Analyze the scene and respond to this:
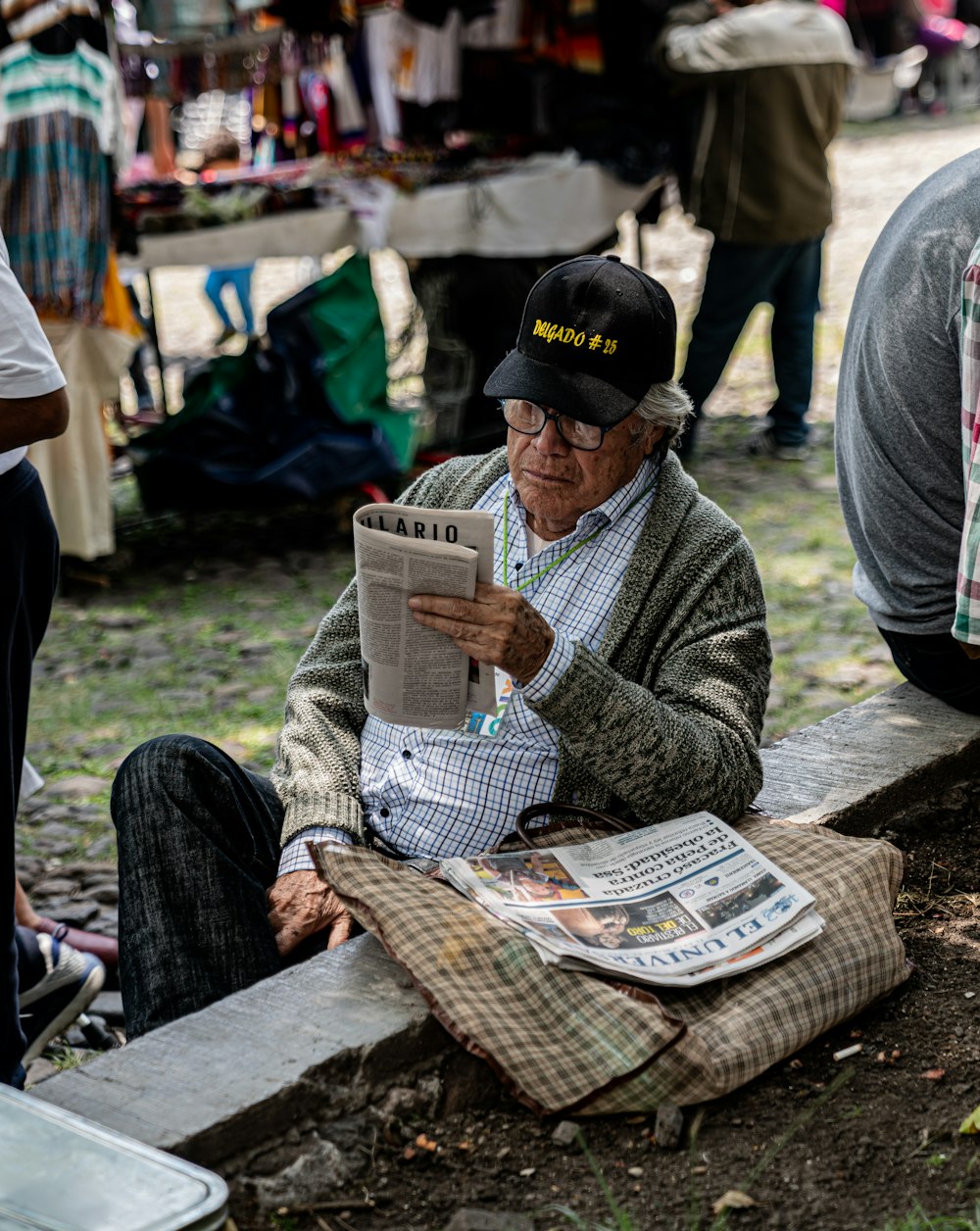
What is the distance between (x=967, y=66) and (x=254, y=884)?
1941cm

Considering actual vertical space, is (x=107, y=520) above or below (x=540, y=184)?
below

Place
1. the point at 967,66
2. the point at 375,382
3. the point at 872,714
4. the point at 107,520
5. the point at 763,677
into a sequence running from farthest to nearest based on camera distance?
the point at 967,66 → the point at 375,382 → the point at 107,520 → the point at 872,714 → the point at 763,677

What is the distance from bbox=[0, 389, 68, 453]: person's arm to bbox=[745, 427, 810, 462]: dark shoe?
17.3 feet

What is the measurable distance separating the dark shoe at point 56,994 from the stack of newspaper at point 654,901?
1314 mm

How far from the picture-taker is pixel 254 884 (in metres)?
2.48

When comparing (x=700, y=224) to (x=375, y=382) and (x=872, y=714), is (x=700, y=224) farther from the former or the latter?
(x=872, y=714)

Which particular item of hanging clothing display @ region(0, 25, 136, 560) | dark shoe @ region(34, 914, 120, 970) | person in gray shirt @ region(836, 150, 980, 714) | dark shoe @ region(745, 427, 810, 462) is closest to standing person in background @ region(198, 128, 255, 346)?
dark shoe @ region(745, 427, 810, 462)

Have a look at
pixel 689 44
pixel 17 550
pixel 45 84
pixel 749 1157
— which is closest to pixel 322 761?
pixel 17 550

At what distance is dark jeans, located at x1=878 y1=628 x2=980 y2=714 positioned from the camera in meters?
3.20

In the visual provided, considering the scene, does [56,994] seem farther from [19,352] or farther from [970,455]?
[970,455]

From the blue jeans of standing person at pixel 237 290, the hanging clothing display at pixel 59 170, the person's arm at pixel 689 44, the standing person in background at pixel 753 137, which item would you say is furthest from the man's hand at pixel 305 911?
the blue jeans of standing person at pixel 237 290

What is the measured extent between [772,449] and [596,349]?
5244mm

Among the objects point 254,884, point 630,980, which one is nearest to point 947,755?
point 630,980

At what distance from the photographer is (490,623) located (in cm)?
223
